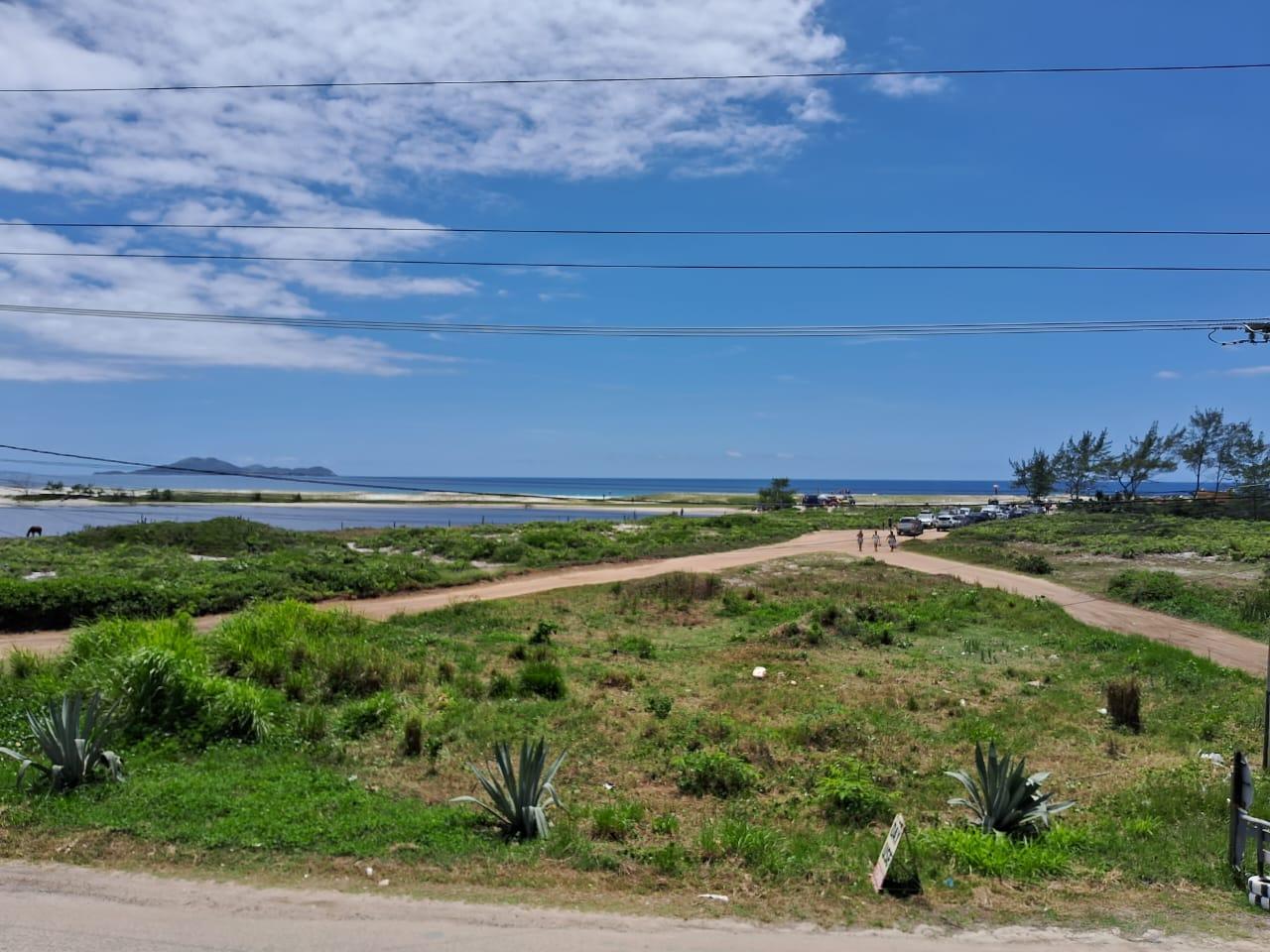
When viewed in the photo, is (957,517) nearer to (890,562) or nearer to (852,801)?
(890,562)

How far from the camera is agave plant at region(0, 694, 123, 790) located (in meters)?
8.98

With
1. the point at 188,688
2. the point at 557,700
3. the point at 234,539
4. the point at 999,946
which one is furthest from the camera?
the point at 234,539

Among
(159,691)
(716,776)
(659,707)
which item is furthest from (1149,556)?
(159,691)

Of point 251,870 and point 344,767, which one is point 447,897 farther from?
point 344,767

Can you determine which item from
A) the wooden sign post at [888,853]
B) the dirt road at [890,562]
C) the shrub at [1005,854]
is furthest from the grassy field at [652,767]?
the dirt road at [890,562]

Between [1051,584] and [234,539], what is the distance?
40083 mm

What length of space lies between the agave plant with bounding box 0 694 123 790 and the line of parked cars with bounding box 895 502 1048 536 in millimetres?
67272

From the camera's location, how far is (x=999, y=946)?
20.7 feet

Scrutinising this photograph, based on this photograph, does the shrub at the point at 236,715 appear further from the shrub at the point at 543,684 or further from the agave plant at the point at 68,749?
the shrub at the point at 543,684

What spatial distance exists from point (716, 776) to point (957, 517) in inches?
3077

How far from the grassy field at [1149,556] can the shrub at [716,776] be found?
70.3 ft

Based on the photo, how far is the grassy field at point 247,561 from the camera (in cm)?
2217

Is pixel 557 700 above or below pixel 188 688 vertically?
below

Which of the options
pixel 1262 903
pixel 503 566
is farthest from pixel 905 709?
pixel 503 566
